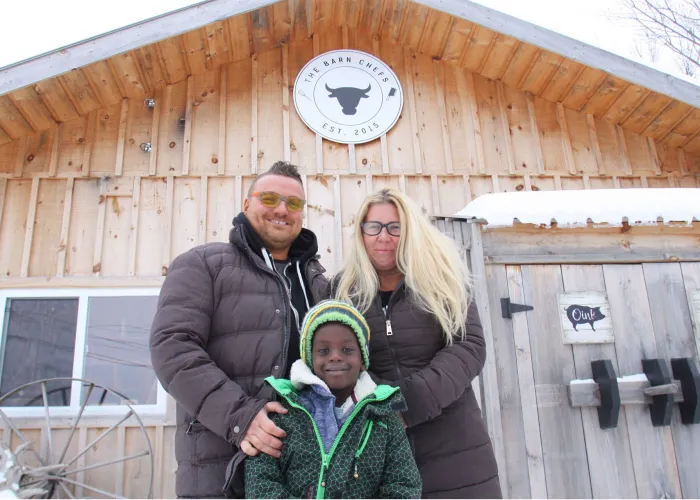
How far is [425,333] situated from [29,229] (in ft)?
12.2

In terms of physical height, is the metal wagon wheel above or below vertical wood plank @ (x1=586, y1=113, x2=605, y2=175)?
below

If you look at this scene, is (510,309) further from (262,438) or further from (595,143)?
(262,438)

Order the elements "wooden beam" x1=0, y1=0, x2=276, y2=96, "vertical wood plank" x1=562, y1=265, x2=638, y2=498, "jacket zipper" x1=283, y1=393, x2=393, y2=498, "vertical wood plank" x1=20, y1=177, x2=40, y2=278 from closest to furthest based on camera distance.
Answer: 1. "jacket zipper" x1=283, y1=393, x2=393, y2=498
2. "vertical wood plank" x1=562, y1=265, x2=638, y2=498
3. "wooden beam" x1=0, y1=0, x2=276, y2=96
4. "vertical wood plank" x1=20, y1=177, x2=40, y2=278

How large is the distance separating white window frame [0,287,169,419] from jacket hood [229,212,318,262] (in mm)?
2376

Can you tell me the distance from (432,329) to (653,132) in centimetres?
431

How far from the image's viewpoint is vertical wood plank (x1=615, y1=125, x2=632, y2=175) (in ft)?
17.2

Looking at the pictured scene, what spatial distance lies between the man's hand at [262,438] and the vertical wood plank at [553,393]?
2.57 m

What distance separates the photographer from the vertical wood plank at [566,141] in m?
5.16

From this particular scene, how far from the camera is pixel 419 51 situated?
215 inches

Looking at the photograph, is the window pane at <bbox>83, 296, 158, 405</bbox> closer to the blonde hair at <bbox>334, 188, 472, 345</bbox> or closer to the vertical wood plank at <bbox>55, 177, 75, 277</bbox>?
the vertical wood plank at <bbox>55, 177, 75, 277</bbox>

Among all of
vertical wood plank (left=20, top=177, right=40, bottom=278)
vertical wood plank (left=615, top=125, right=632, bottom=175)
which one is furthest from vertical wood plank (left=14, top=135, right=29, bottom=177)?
vertical wood plank (left=615, top=125, right=632, bottom=175)

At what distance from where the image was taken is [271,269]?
2211mm

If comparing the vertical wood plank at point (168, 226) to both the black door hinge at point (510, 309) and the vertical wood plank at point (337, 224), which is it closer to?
the vertical wood plank at point (337, 224)

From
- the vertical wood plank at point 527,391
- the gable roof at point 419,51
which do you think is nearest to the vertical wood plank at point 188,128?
the gable roof at point 419,51
